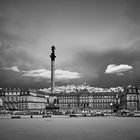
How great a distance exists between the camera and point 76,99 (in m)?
178

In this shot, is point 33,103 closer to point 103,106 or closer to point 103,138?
point 103,106

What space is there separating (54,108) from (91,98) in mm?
94872

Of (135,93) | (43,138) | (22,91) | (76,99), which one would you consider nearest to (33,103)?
(22,91)

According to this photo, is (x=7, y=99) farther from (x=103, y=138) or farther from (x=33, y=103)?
(x=103, y=138)

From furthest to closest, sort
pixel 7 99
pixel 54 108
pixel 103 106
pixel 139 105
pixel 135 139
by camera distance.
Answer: pixel 103 106, pixel 7 99, pixel 139 105, pixel 54 108, pixel 135 139

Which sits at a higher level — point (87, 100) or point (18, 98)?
point (18, 98)

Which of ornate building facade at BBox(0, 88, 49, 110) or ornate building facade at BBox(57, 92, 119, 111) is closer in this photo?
ornate building facade at BBox(0, 88, 49, 110)

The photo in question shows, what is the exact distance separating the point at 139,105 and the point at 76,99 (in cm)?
5491

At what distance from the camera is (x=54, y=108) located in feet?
271

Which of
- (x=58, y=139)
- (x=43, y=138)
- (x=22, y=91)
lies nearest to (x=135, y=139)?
(x=58, y=139)

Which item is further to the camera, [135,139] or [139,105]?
[139,105]

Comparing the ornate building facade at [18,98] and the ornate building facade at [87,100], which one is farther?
the ornate building facade at [87,100]

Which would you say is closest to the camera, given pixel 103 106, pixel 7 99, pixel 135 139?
pixel 135 139

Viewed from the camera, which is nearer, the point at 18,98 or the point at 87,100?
the point at 18,98
